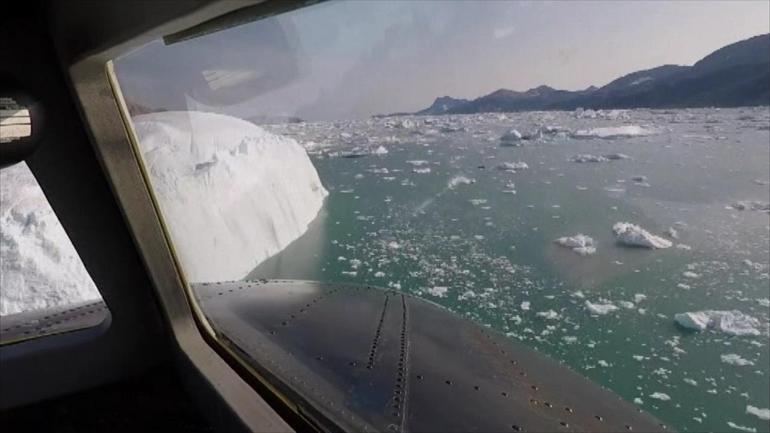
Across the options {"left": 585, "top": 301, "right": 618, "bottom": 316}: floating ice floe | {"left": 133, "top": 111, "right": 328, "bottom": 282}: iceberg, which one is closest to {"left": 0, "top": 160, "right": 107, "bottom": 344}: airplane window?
{"left": 133, "top": 111, "right": 328, "bottom": 282}: iceberg

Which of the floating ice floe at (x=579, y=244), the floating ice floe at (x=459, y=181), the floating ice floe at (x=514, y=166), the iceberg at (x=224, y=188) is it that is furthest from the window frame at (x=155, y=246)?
the floating ice floe at (x=514, y=166)

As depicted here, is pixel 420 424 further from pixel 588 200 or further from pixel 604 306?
pixel 588 200

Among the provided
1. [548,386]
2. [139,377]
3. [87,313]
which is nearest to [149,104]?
[87,313]

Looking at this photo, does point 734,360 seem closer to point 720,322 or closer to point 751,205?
point 720,322

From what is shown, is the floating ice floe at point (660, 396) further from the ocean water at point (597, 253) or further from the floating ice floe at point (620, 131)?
the floating ice floe at point (620, 131)

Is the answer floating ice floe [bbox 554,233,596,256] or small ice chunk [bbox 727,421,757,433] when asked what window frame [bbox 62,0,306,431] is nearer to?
small ice chunk [bbox 727,421,757,433]

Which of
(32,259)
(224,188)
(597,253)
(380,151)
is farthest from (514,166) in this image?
(32,259)
